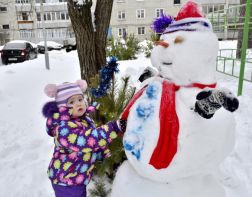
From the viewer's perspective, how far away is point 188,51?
154 centimetres

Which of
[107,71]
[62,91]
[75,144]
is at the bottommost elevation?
[75,144]

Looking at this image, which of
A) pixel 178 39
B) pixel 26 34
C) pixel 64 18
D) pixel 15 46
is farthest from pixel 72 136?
pixel 26 34

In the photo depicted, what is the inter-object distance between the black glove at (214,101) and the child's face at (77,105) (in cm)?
87

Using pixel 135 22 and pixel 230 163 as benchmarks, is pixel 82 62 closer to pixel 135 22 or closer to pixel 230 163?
pixel 230 163

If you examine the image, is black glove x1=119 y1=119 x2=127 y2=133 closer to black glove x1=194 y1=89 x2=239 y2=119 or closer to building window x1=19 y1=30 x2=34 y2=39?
black glove x1=194 y1=89 x2=239 y2=119

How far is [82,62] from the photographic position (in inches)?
134

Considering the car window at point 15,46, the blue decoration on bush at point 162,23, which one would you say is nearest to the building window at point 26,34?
the car window at point 15,46

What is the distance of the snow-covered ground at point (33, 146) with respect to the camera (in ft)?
10.0

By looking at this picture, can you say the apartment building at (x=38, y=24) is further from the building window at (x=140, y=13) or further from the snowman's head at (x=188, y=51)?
the snowman's head at (x=188, y=51)

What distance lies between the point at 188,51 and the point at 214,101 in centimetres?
34

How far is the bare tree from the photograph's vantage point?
3.22m

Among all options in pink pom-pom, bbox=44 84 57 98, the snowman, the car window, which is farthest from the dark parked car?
the snowman

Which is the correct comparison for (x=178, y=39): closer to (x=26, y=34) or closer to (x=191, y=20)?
(x=191, y=20)

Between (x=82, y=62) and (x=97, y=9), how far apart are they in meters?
0.64
